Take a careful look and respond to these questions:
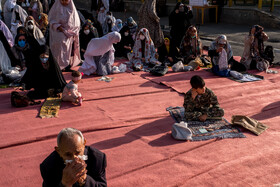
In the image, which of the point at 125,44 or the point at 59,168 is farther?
the point at 125,44

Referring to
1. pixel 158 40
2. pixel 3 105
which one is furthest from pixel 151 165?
pixel 158 40

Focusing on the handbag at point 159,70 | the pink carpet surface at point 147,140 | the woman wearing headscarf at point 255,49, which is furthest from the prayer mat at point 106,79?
the woman wearing headscarf at point 255,49

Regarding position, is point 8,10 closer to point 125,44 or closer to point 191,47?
point 125,44

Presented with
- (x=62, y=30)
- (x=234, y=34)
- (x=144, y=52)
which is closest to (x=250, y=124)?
(x=144, y=52)

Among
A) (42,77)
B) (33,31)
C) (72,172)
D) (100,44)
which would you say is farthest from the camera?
(33,31)

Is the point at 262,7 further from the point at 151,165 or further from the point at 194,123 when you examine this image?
the point at 151,165

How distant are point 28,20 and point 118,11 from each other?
494 inches

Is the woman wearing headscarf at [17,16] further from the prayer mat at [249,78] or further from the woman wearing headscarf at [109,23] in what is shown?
the prayer mat at [249,78]

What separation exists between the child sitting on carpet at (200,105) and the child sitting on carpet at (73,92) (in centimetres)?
177

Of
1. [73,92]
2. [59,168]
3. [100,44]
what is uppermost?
[100,44]

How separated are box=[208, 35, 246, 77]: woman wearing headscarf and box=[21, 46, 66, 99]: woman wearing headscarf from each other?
3341 millimetres

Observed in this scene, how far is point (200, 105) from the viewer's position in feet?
14.3

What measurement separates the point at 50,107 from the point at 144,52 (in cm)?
344

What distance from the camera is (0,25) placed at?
24.7 feet
